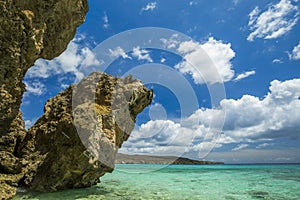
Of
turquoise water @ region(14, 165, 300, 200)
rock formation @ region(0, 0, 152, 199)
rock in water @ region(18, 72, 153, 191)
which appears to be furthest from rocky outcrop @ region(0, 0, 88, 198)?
turquoise water @ region(14, 165, 300, 200)

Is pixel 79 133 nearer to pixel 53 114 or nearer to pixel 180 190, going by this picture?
pixel 53 114

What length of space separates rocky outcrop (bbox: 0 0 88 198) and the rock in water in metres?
0.52

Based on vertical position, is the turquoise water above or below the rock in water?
below

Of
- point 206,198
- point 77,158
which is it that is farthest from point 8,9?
point 206,198

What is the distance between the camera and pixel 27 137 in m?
9.26

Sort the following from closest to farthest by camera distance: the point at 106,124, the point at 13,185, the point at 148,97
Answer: the point at 13,185 < the point at 106,124 < the point at 148,97

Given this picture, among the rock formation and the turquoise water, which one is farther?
the turquoise water

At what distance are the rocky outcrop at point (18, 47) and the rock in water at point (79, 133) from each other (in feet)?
1.71

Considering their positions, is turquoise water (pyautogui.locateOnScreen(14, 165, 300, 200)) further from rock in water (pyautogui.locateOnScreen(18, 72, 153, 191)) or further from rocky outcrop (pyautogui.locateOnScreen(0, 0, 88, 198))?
rocky outcrop (pyautogui.locateOnScreen(0, 0, 88, 198))

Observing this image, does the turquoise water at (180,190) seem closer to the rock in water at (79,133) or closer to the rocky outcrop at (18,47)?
the rock in water at (79,133)

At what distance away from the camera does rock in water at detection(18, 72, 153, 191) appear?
8.22m

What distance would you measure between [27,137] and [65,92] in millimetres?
2505

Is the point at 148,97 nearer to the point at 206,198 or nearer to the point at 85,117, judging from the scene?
the point at 85,117

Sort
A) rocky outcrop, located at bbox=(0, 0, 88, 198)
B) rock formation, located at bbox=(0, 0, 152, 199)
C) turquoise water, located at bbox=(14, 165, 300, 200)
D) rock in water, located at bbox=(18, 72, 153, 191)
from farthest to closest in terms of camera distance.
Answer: turquoise water, located at bbox=(14, 165, 300, 200) → rock in water, located at bbox=(18, 72, 153, 191) → rock formation, located at bbox=(0, 0, 152, 199) → rocky outcrop, located at bbox=(0, 0, 88, 198)
